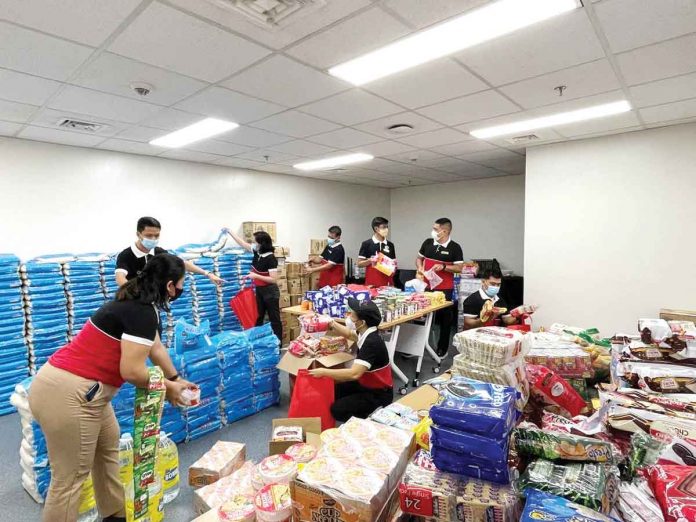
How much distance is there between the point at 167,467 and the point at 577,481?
2147 millimetres

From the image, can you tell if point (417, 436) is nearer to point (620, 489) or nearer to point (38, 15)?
point (620, 489)

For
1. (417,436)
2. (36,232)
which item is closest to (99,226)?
(36,232)

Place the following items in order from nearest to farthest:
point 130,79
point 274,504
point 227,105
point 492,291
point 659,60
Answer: point 274,504 < point 659,60 < point 130,79 < point 227,105 < point 492,291

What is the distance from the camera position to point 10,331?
3697mm

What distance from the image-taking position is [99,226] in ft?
14.9

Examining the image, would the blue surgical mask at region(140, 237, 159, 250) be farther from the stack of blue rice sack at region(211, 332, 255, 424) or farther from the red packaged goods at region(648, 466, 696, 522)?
the red packaged goods at region(648, 466, 696, 522)

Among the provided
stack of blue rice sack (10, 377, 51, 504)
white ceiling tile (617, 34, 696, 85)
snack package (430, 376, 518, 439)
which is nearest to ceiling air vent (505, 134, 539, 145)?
white ceiling tile (617, 34, 696, 85)

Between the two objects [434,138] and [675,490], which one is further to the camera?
[434,138]

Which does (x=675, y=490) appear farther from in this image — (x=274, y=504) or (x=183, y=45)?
(x=183, y=45)

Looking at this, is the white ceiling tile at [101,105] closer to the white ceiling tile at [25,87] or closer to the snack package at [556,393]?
the white ceiling tile at [25,87]

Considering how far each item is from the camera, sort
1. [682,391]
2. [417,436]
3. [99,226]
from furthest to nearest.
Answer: [99,226] → [682,391] → [417,436]

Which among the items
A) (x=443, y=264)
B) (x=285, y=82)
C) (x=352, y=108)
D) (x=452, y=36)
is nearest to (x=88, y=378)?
(x=285, y=82)

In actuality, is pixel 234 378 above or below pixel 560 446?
below

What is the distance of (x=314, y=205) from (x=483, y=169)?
314 centimetres
